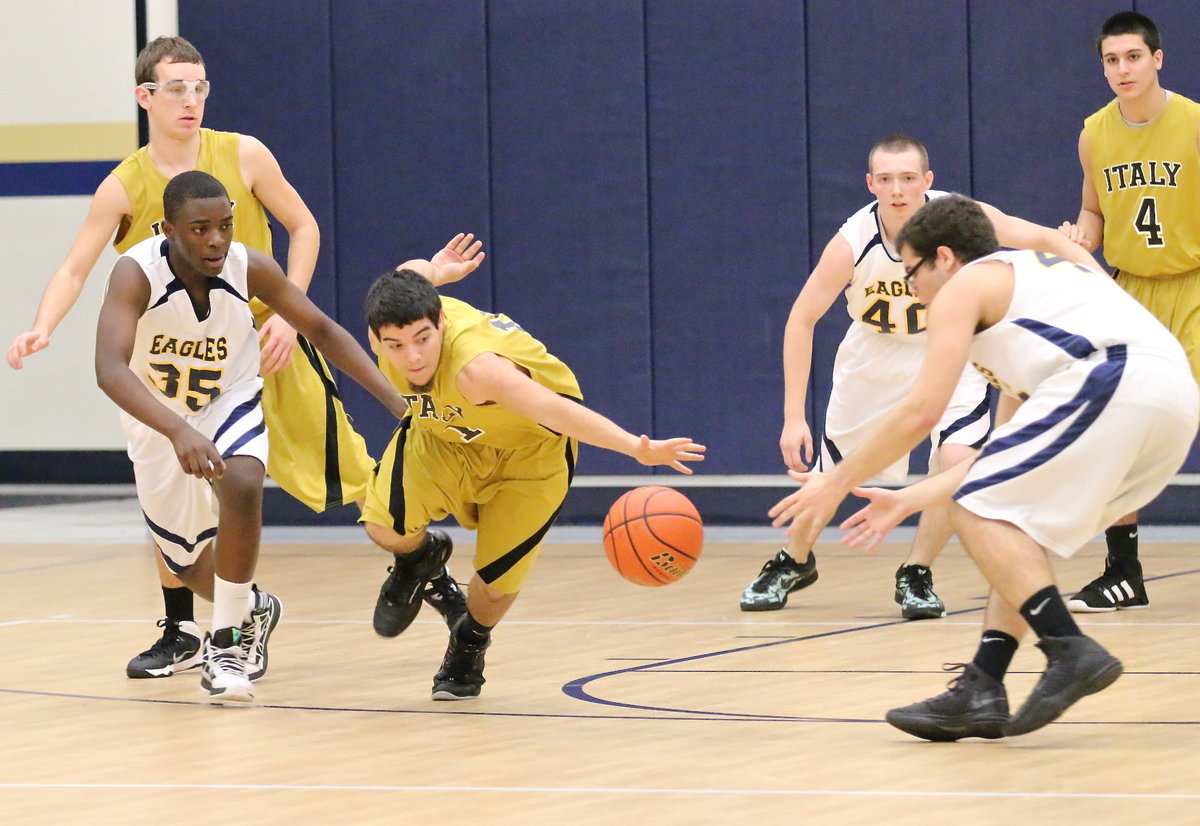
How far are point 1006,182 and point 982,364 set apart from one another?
5198mm

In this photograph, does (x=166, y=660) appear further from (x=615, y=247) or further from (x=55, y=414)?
(x=55, y=414)

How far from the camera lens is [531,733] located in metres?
4.40

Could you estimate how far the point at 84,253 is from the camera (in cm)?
547

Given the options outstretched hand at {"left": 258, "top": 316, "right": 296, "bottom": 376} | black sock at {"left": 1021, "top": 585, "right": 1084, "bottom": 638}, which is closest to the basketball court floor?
black sock at {"left": 1021, "top": 585, "right": 1084, "bottom": 638}

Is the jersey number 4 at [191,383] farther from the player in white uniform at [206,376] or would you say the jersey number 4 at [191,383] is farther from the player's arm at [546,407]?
the player's arm at [546,407]

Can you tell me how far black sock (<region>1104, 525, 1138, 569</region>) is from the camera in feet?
20.5

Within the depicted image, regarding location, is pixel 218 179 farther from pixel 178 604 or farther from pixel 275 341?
pixel 178 604

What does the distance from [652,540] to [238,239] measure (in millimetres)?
1786


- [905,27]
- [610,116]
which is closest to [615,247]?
[610,116]

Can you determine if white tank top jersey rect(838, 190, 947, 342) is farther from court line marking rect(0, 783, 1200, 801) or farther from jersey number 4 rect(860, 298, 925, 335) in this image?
court line marking rect(0, 783, 1200, 801)

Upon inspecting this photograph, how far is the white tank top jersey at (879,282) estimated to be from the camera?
245 inches

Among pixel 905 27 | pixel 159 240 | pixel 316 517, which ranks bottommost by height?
pixel 316 517

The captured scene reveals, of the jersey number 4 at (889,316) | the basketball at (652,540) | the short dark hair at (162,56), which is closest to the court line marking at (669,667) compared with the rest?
the basketball at (652,540)

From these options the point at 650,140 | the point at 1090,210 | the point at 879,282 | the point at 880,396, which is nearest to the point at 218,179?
the point at 879,282
